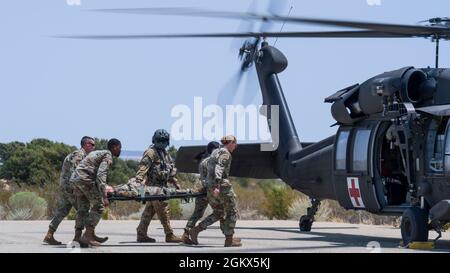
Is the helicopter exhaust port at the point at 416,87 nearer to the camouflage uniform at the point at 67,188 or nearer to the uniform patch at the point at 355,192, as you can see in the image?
the uniform patch at the point at 355,192

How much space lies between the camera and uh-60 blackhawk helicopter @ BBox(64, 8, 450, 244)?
14.9 m

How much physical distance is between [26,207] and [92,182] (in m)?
13.0

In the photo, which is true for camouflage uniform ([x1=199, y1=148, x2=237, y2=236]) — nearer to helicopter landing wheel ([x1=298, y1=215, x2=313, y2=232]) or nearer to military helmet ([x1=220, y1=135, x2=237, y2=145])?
military helmet ([x1=220, y1=135, x2=237, y2=145])

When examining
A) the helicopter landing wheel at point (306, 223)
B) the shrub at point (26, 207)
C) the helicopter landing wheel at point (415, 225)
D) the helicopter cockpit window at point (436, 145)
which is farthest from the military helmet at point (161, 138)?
the shrub at point (26, 207)

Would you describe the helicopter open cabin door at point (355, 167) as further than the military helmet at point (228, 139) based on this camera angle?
Yes

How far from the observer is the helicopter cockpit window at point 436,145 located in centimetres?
1498

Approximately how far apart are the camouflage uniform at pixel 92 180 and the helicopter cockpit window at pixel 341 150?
4646mm


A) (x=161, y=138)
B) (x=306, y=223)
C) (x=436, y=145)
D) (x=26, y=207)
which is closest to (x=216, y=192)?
(x=161, y=138)

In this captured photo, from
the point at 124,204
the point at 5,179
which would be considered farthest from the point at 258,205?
the point at 5,179

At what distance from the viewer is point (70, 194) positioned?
609 inches

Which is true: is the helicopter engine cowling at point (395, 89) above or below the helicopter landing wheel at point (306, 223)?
above

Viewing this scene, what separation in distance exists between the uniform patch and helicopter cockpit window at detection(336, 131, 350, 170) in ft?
1.11

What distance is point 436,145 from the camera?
15.2 m
